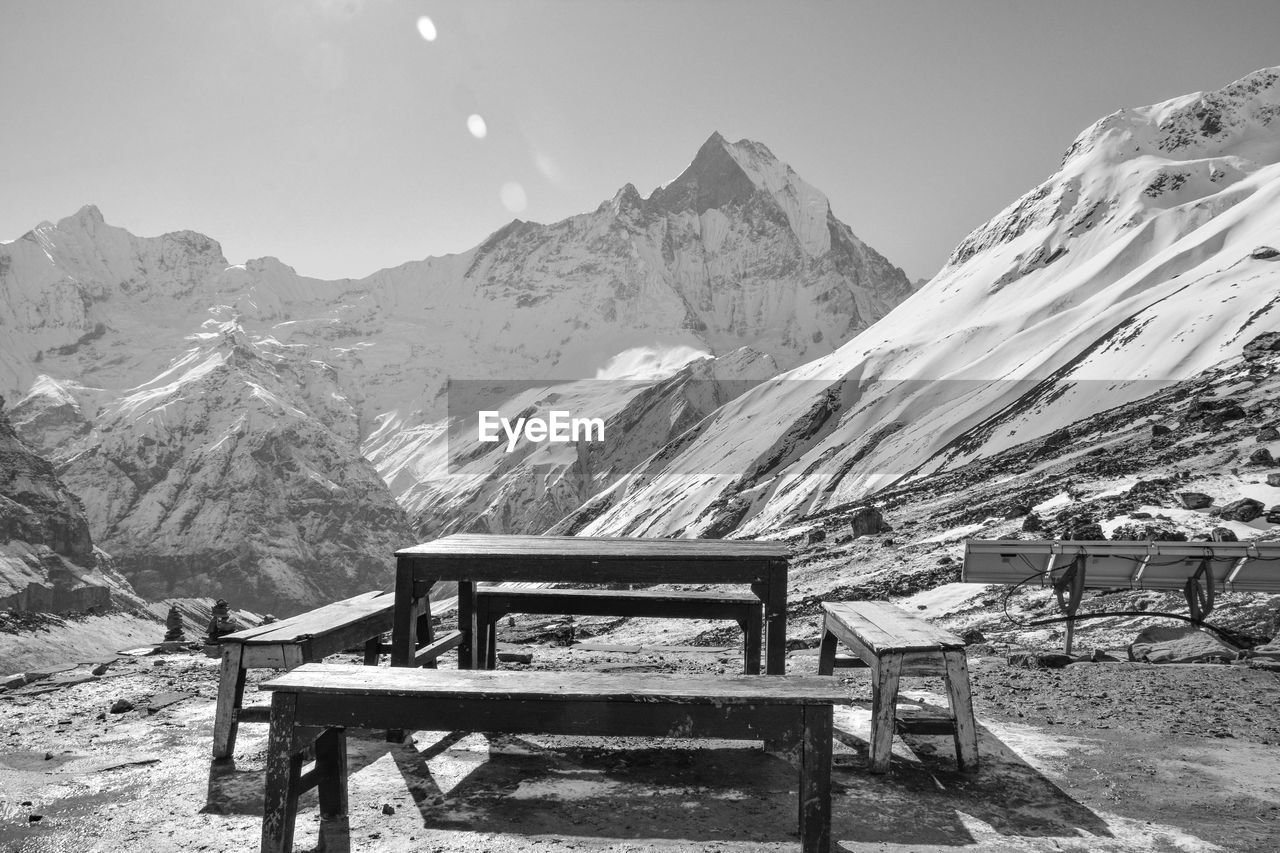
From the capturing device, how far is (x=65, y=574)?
470 ft

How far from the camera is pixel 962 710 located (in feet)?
17.9

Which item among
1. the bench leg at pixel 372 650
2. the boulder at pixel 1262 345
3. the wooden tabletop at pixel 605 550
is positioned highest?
the boulder at pixel 1262 345

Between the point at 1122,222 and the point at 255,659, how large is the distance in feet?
319

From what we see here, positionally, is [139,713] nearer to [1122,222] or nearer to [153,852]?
[153,852]

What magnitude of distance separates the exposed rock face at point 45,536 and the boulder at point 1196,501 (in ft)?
481

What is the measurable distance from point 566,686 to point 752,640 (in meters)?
3.26

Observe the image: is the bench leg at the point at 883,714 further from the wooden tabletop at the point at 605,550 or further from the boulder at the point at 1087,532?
Result: the boulder at the point at 1087,532

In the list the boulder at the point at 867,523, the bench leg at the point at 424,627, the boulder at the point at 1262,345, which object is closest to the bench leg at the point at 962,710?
the bench leg at the point at 424,627

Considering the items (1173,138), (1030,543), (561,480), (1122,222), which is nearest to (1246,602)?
(1030,543)

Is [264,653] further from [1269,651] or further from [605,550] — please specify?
[1269,651]

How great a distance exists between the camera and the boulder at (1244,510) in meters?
12.7

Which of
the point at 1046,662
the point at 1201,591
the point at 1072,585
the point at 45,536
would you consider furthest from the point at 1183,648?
the point at 45,536

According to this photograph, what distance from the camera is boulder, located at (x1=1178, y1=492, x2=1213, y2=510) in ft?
44.9

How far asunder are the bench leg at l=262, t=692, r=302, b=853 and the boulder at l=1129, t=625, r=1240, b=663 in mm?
7848
